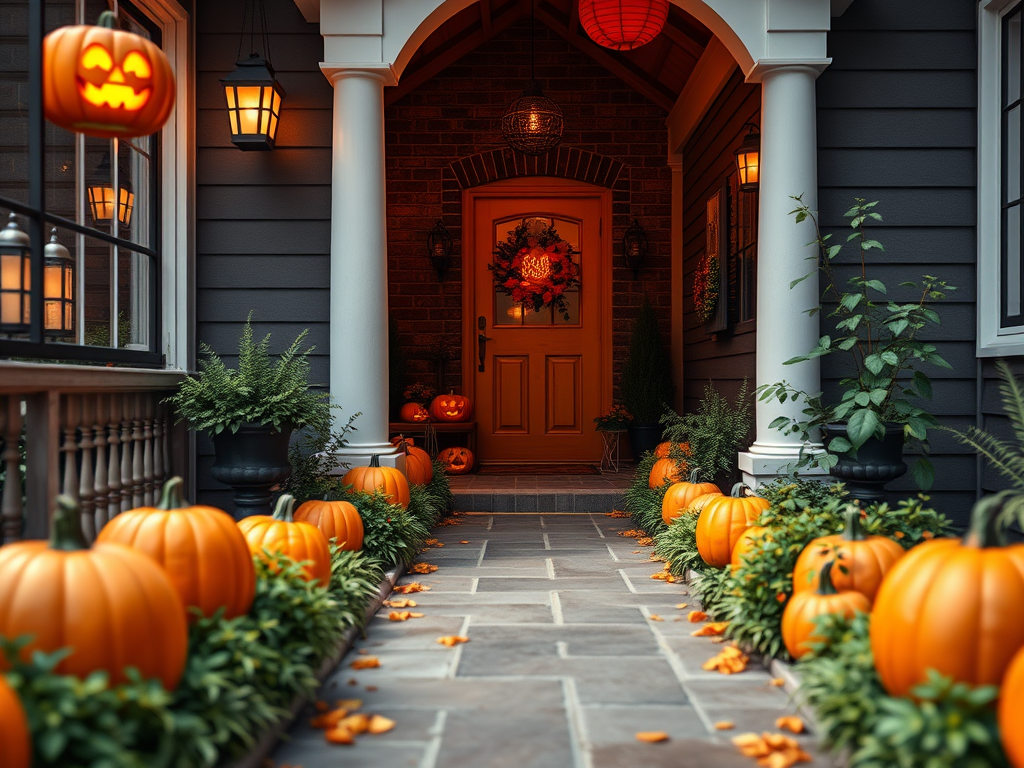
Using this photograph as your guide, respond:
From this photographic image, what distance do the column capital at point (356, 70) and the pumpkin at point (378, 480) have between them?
1.80 m

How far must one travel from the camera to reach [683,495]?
13.2 ft

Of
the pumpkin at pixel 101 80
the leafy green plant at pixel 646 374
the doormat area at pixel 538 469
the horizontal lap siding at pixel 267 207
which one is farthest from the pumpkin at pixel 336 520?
the leafy green plant at pixel 646 374

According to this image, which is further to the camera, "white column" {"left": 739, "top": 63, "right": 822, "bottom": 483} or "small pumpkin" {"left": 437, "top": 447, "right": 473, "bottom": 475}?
"small pumpkin" {"left": 437, "top": 447, "right": 473, "bottom": 475}

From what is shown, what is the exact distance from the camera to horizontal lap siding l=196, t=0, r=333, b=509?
412 cm

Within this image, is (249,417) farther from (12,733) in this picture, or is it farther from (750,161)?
(750,161)

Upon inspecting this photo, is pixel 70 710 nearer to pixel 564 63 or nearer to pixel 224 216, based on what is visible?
pixel 224 216

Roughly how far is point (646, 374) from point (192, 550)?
187 inches

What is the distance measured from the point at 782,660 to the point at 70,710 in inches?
70.5

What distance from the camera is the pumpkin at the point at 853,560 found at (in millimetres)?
2209

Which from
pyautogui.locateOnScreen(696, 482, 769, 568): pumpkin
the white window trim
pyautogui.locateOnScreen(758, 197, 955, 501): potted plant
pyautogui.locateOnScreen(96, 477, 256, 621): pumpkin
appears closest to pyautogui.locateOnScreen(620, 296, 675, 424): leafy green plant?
pyautogui.locateOnScreen(758, 197, 955, 501): potted plant

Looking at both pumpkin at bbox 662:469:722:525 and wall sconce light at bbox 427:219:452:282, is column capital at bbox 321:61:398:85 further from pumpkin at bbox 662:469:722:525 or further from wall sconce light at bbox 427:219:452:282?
wall sconce light at bbox 427:219:452:282

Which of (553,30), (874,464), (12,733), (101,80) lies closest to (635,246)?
(553,30)

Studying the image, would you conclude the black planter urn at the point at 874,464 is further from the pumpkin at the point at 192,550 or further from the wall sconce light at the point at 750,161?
the pumpkin at the point at 192,550

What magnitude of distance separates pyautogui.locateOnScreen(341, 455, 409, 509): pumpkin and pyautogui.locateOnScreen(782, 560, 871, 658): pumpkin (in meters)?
2.01
